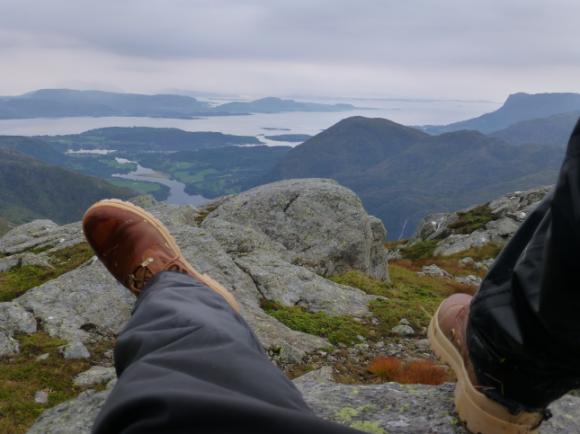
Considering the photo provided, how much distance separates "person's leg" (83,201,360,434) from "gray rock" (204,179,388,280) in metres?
13.9

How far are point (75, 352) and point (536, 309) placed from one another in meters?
7.65

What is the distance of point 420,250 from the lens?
46.2 meters

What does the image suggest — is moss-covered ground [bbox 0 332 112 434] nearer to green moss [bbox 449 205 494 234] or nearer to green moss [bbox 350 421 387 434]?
green moss [bbox 350 421 387 434]

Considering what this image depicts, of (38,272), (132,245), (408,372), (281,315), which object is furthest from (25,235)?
(408,372)

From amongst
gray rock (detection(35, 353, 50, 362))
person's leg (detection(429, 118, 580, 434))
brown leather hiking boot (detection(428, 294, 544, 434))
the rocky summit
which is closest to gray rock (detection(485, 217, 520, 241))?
the rocky summit

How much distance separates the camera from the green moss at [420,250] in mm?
44250

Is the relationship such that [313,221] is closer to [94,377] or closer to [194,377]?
[94,377]

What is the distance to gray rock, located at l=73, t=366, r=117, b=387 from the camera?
7.29m

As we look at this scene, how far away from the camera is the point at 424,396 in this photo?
17.9 ft

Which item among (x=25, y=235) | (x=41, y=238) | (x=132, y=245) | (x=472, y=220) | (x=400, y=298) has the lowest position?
(x=472, y=220)

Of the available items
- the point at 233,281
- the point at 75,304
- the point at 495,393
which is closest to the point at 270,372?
the point at 495,393

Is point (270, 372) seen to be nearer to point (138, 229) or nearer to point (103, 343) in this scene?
point (138, 229)

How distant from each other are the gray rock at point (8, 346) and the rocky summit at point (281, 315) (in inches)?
1.1

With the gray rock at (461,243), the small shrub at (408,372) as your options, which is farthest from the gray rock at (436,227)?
the small shrub at (408,372)
